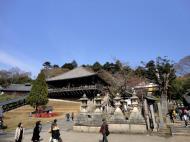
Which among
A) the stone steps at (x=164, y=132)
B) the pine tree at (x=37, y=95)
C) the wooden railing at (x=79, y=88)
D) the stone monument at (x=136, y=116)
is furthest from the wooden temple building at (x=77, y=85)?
the stone steps at (x=164, y=132)

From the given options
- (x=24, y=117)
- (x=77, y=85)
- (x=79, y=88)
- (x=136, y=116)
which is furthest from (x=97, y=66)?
(x=136, y=116)

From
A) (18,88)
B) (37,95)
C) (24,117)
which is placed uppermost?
(18,88)

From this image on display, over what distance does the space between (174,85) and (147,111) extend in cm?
4036

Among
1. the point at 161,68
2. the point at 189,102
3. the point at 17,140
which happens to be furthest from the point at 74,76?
the point at 17,140

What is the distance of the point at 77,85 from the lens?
64.2 meters

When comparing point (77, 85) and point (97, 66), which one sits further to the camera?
point (97, 66)

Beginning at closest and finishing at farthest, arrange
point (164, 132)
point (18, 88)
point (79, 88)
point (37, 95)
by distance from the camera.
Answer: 1. point (164, 132)
2. point (37, 95)
3. point (79, 88)
4. point (18, 88)

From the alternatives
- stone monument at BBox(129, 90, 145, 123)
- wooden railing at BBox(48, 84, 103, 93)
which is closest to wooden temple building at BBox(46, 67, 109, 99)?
wooden railing at BBox(48, 84, 103, 93)

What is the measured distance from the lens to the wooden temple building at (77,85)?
6000 cm

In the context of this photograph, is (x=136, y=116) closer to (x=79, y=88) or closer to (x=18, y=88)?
(x=79, y=88)

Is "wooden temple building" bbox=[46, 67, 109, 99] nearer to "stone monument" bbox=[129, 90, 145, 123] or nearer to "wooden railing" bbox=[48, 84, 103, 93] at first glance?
"wooden railing" bbox=[48, 84, 103, 93]

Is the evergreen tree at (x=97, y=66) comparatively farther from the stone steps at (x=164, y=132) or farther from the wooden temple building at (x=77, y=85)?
the stone steps at (x=164, y=132)

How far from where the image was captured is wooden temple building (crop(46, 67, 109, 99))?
60.0 metres


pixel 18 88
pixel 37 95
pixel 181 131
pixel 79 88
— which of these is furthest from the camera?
pixel 18 88
